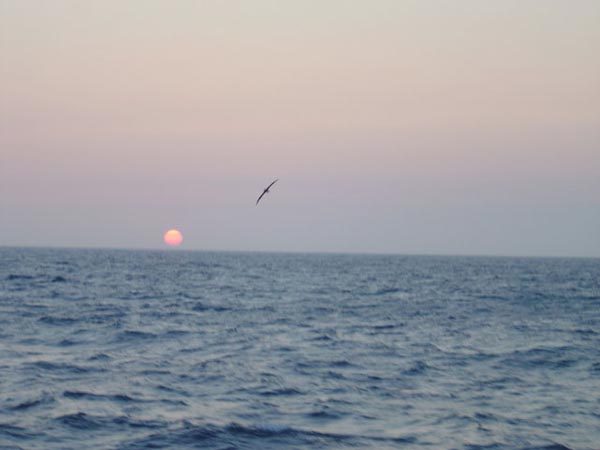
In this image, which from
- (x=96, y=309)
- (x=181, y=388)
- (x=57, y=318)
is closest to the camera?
(x=181, y=388)

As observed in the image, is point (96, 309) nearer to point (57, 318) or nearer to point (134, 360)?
point (57, 318)

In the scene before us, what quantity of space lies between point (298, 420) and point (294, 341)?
1285 centimetres

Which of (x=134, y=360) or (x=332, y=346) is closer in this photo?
(x=134, y=360)

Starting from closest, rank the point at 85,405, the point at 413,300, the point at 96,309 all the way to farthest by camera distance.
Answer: the point at 85,405
the point at 96,309
the point at 413,300

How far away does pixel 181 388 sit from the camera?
827 inches

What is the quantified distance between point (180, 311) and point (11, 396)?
23.5 meters

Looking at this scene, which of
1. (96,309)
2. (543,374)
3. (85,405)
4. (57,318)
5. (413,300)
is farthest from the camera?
(413,300)

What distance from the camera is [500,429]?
17375 millimetres

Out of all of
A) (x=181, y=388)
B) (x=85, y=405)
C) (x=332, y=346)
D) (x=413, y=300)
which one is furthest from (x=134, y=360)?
(x=413, y=300)

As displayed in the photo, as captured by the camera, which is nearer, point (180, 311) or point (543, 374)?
point (543, 374)

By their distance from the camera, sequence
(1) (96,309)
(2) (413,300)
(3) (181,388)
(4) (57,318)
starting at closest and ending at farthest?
(3) (181,388)
(4) (57,318)
(1) (96,309)
(2) (413,300)

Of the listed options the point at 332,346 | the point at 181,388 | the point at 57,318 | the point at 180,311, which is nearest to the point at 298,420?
the point at 181,388

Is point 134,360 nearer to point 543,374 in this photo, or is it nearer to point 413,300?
point 543,374

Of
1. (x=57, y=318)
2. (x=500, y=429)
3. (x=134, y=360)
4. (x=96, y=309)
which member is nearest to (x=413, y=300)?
(x=96, y=309)
